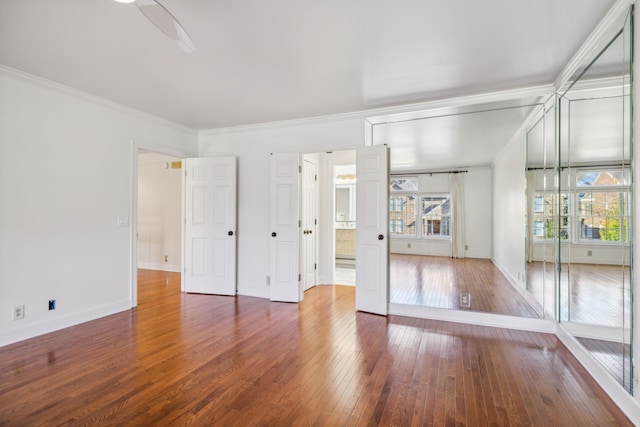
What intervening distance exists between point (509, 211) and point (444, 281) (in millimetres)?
1203

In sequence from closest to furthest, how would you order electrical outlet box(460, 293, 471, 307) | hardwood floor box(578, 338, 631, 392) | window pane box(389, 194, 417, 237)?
hardwood floor box(578, 338, 631, 392) < electrical outlet box(460, 293, 471, 307) < window pane box(389, 194, 417, 237)

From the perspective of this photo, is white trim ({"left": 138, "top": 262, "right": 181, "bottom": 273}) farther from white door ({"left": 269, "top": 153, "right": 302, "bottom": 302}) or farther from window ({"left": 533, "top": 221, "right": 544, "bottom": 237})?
window ({"left": 533, "top": 221, "right": 544, "bottom": 237})

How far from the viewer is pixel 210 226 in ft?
16.4

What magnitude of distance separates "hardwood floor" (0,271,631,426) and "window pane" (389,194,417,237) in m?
1.11

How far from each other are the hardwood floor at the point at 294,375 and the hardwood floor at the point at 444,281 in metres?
0.37

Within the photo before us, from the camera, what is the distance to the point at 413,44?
2.56 metres

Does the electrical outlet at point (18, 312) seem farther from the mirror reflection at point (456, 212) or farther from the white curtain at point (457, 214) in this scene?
the white curtain at point (457, 214)

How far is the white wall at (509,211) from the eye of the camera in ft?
12.8

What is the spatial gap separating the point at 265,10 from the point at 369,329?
10.1ft

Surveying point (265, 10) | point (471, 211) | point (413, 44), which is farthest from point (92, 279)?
point (471, 211)

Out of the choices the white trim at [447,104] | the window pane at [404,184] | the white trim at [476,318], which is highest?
the white trim at [447,104]

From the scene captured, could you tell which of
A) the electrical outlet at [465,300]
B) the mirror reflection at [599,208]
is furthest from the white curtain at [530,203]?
the electrical outlet at [465,300]

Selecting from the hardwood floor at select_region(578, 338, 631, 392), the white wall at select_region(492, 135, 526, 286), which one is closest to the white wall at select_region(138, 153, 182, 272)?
the white wall at select_region(492, 135, 526, 286)

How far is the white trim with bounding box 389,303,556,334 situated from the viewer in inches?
134
